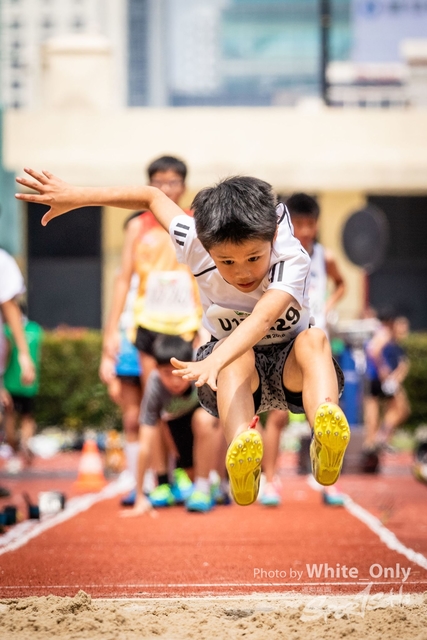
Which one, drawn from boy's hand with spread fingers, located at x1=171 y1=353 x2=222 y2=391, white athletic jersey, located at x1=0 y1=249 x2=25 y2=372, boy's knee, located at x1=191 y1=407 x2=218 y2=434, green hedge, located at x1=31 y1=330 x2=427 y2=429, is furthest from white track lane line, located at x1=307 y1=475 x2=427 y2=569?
green hedge, located at x1=31 y1=330 x2=427 y2=429

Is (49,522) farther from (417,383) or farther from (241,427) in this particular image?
(417,383)

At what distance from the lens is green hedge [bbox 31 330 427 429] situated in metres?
14.6

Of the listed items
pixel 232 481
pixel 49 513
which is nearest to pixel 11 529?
pixel 49 513

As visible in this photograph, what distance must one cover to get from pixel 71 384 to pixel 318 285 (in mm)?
7612

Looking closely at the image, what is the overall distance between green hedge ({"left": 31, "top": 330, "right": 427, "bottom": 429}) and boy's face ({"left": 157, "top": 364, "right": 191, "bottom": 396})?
693 cm

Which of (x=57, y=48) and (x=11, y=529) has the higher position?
(x=57, y=48)

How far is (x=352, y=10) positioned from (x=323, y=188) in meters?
3.54

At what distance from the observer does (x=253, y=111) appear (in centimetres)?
2089

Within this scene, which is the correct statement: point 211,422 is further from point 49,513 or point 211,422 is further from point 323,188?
point 323,188

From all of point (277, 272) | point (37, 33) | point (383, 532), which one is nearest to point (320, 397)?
point (277, 272)

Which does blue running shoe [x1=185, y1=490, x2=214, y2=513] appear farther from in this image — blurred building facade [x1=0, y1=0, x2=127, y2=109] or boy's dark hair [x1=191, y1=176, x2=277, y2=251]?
blurred building facade [x1=0, y1=0, x2=127, y2=109]

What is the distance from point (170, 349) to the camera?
7609 mm

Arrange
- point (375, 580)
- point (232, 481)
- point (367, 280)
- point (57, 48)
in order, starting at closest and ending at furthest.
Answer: point (232, 481) < point (375, 580) < point (367, 280) < point (57, 48)

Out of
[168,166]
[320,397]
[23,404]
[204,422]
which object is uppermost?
[168,166]
